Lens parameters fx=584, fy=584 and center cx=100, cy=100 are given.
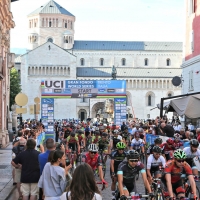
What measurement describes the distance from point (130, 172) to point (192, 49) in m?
30.9

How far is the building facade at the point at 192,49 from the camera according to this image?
122ft

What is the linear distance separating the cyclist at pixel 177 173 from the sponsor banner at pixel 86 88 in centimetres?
2611

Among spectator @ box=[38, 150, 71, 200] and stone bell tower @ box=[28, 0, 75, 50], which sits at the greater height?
stone bell tower @ box=[28, 0, 75, 50]

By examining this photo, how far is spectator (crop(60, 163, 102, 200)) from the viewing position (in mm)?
5516

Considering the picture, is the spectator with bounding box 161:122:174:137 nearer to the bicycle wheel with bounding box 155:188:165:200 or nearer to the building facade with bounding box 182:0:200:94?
the bicycle wheel with bounding box 155:188:165:200

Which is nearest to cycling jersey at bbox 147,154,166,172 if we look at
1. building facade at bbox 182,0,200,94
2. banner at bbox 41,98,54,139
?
banner at bbox 41,98,54,139

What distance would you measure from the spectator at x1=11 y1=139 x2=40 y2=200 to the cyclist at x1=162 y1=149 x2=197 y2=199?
2154 mm

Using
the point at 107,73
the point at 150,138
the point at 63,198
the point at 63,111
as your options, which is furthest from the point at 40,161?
the point at 107,73

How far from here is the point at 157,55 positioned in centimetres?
11431

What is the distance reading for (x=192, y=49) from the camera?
39.0m

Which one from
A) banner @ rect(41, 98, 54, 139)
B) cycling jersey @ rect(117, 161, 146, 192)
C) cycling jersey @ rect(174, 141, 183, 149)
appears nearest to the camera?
cycling jersey @ rect(117, 161, 146, 192)

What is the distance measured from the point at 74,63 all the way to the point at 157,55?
19.9 meters

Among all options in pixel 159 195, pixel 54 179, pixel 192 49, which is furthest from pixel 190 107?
pixel 192 49

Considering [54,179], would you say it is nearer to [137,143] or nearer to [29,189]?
[29,189]
